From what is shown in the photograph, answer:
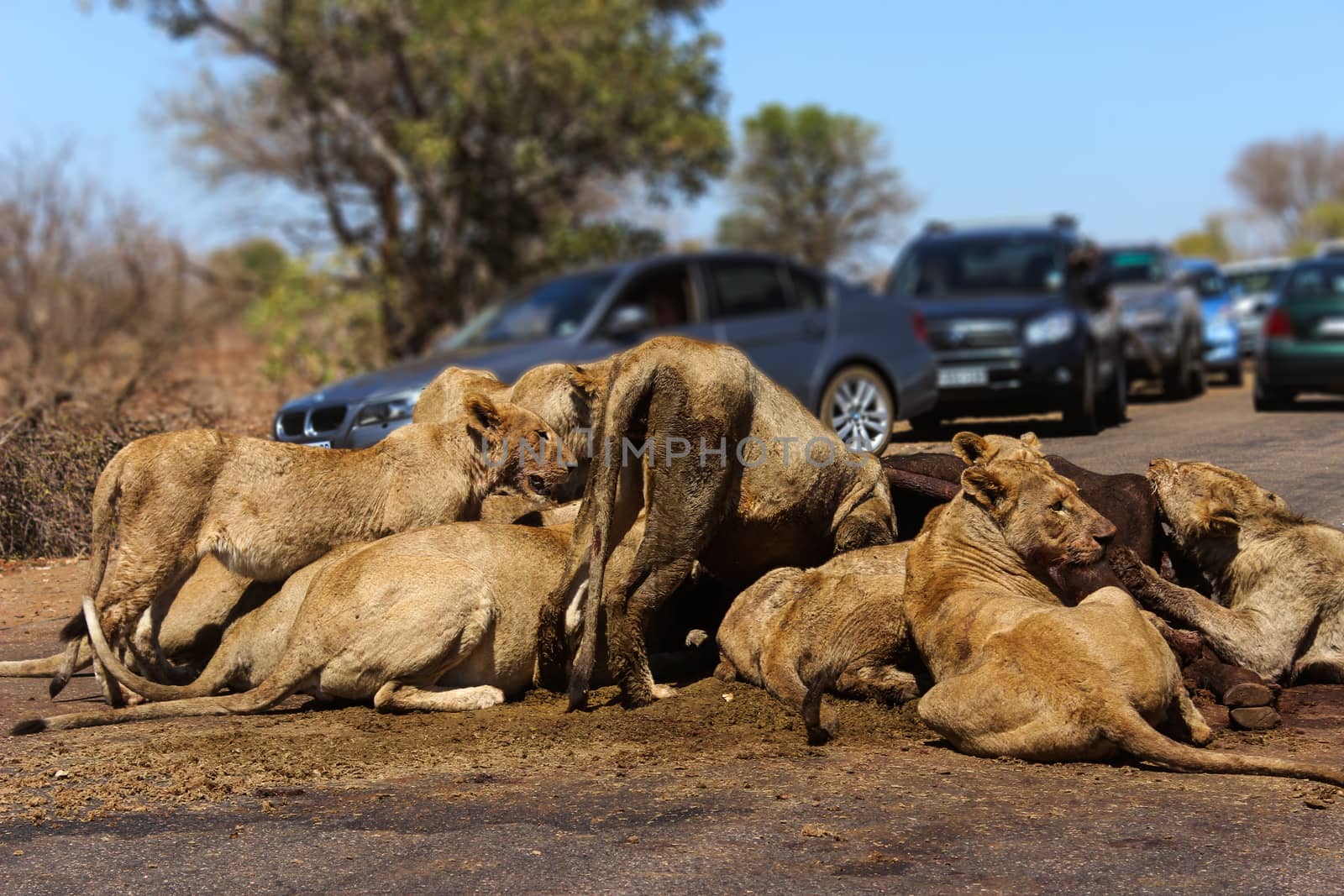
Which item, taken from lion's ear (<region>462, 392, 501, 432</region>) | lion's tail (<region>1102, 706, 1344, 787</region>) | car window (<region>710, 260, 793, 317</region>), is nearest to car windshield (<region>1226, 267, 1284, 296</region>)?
car window (<region>710, 260, 793, 317</region>)

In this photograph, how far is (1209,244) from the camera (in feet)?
303

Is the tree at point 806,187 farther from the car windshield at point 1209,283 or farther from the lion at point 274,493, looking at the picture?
the lion at point 274,493

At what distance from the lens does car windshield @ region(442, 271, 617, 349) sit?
1260 centimetres

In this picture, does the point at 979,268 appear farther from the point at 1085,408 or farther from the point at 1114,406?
the point at 1085,408

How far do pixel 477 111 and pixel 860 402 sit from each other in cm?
1455

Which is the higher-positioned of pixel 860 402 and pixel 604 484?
pixel 604 484

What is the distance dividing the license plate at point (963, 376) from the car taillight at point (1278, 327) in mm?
3504

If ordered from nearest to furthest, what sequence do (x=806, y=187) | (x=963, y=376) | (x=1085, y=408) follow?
(x=1085, y=408), (x=963, y=376), (x=806, y=187)

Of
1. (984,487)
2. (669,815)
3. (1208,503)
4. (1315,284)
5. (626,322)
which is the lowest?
(669,815)

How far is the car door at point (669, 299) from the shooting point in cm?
1287

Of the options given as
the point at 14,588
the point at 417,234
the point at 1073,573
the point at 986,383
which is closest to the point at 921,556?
the point at 1073,573

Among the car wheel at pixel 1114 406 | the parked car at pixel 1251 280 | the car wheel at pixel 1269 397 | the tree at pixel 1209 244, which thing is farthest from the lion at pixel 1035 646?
the tree at pixel 1209 244

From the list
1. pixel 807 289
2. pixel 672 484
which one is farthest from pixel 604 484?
pixel 807 289

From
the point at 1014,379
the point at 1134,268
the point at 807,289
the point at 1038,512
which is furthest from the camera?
the point at 1134,268
